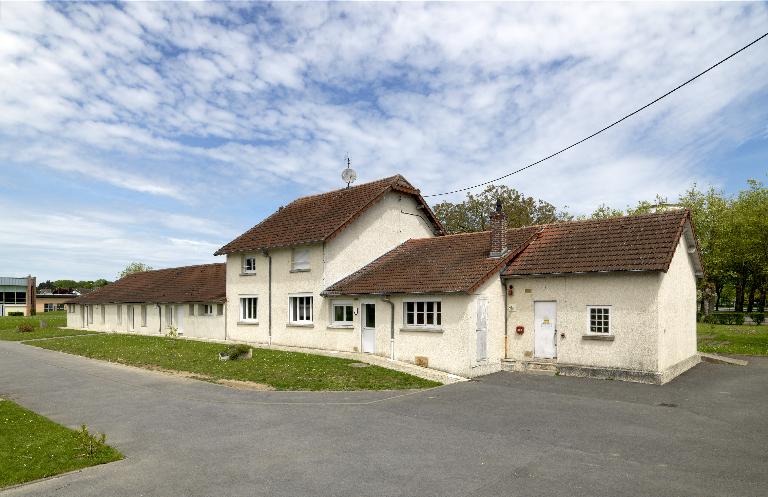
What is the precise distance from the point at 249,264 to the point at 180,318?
28.6 ft

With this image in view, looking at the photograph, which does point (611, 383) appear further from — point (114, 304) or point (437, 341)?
point (114, 304)

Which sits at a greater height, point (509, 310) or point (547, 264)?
point (547, 264)

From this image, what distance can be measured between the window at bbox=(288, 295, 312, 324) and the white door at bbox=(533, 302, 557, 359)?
1002cm

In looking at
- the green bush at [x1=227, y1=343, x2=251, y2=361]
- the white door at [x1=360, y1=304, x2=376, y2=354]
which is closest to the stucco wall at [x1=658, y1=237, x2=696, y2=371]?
the white door at [x1=360, y1=304, x2=376, y2=354]

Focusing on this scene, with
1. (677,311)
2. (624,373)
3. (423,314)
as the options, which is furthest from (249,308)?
(677,311)

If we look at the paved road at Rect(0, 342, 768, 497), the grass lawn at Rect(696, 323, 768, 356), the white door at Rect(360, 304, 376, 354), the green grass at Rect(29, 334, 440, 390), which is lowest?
the grass lawn at Rect(696, 323, 768, 356)

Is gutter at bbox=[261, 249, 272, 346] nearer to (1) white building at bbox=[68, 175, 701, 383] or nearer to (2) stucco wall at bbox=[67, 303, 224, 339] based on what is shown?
(1) white building at bbox=[68, 175, 701, 383]

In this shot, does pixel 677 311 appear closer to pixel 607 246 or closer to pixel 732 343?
pixel 607 246

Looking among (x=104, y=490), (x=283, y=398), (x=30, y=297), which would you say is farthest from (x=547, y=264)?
(x=30, y=297)

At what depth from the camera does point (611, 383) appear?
16.6 metres

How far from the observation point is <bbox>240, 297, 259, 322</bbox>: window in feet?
87.7

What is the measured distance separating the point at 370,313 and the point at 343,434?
10.9m

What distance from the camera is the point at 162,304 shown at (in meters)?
33.8

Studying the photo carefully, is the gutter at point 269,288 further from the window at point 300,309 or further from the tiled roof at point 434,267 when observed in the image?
the tiled roof at point 434,267
